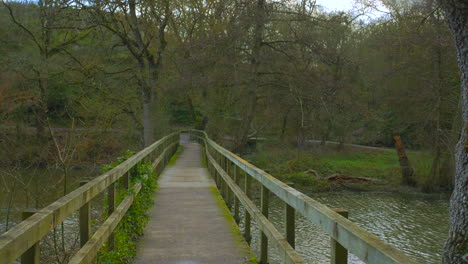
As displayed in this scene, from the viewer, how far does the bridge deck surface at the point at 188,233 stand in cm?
533

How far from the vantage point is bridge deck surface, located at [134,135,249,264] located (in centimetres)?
533

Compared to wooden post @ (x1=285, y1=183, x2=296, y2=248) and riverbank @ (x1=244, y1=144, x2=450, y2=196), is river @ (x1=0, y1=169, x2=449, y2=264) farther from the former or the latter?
wooden post @ (x1=285, y1=183, x2=296, y2=248)

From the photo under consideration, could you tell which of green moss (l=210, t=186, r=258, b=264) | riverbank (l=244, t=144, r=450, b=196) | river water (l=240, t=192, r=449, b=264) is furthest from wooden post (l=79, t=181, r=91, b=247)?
riverbank (l=244, t=144, r=450, b=196)

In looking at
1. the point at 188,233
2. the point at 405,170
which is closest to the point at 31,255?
the point at 188,233

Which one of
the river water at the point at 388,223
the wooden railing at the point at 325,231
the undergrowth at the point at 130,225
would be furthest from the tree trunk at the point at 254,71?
the wooden railing at the point at 325,231

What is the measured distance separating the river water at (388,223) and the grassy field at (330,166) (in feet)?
4.80

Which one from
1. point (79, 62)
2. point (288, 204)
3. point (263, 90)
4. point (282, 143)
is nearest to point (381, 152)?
point (282, 143)

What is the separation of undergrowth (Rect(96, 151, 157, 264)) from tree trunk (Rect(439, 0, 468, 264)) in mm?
2971

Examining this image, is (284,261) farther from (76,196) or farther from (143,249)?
(143,249)

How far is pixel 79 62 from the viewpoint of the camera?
23625 millimetres

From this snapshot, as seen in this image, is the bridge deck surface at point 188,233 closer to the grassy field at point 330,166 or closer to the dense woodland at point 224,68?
the dense woodland at point 224,68

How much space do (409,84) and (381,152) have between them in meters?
11.2

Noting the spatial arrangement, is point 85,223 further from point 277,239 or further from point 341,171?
point 341,171

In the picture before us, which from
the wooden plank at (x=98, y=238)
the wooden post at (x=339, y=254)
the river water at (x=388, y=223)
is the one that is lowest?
the river water at (x=388, y=223)
